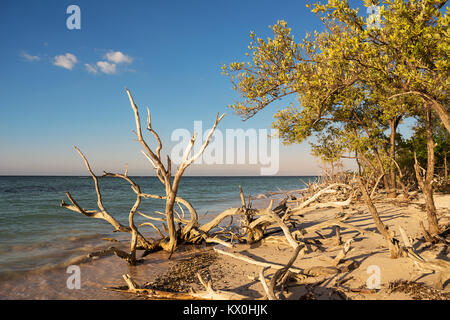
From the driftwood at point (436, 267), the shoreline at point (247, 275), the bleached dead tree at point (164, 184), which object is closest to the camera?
the driftwood at point (436, 267)

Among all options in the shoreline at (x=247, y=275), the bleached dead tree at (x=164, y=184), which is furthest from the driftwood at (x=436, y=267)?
the bleached dead tree at (x=164, y=184)

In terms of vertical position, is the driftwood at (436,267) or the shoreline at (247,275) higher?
the driftwood at (436,267)

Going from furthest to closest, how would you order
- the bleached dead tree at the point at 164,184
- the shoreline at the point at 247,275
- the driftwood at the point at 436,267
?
the bleached dead tree at the point at 164,184, the shoreline at the point at 247,275, the driftwood at the point at 436,267

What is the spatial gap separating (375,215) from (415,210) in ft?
23.1

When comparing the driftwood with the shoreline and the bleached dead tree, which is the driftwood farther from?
the bleached dead tree

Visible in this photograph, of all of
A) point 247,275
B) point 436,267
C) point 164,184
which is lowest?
point 247,275

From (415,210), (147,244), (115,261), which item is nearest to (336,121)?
(415,210)

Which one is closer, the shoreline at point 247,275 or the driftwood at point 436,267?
the driftwood at point 436,267

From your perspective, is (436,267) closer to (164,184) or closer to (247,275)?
(247,275)

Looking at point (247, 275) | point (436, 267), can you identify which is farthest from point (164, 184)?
point (436, 267)

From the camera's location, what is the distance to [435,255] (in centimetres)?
578

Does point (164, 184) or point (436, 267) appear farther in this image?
point (164, 184)

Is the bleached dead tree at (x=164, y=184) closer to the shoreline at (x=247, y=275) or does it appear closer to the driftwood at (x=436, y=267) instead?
the shoreline at (x=247, y=275)
